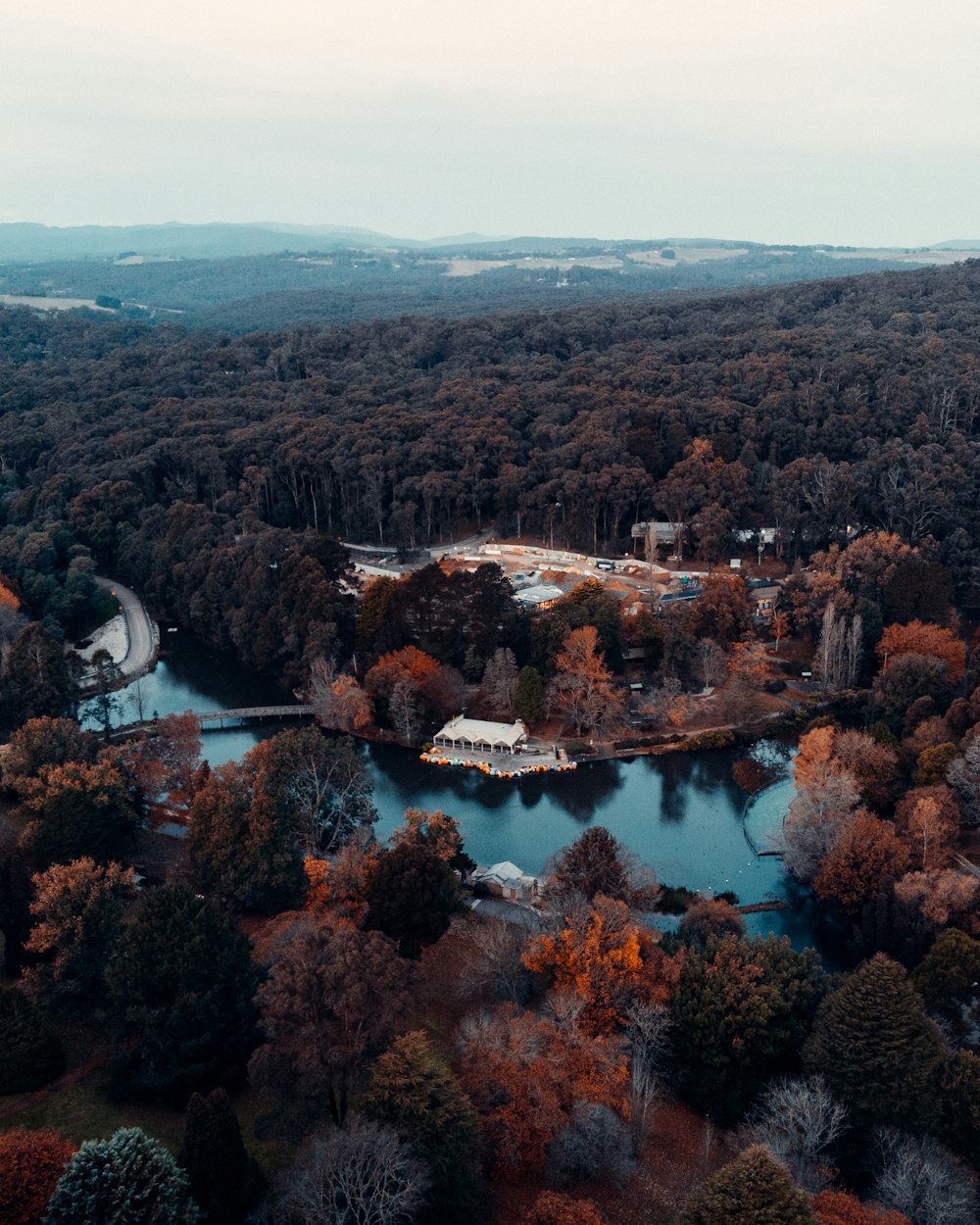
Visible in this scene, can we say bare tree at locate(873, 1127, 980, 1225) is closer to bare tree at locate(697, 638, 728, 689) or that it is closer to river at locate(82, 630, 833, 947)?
river at locate(82, 630, 833, 947)

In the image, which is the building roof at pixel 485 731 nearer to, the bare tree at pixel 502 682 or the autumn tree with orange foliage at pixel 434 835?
the bare tree at pixel 502 682

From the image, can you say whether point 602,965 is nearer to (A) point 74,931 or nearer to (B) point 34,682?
(A) point 74,931

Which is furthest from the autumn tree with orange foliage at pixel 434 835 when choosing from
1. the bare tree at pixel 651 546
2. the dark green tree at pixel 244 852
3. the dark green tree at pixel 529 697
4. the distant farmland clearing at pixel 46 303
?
the distant farmland clearing at pixel 46 303

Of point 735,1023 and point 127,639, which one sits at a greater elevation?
point 735,1023

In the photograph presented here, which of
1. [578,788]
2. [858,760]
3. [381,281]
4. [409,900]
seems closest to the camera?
[409,900]

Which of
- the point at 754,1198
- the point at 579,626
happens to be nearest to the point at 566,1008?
the point at 754,1198

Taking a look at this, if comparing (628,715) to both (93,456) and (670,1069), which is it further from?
(93,456)

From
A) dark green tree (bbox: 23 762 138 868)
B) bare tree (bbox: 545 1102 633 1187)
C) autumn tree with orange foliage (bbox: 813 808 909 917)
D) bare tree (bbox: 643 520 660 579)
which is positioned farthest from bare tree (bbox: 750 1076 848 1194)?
bare tree (bbox: 643 520 660 579)
